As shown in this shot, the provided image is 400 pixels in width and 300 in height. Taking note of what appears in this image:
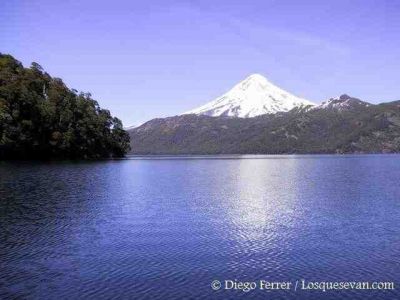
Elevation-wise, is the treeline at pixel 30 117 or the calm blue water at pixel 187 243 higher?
the treeline at pixel 30 117

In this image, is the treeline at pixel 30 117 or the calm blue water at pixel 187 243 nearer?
the calm blue water at pixel 187 243

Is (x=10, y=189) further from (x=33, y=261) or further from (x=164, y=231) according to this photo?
(x=33, y=261)

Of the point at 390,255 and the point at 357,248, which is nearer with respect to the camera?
the point at 390,255

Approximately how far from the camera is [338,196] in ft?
249

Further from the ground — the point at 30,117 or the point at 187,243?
the point at 30,117

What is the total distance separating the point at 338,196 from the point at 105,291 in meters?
56.5

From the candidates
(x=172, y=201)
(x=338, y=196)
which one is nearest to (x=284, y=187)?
(x=338, y=196)

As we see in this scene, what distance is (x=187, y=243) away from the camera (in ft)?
134

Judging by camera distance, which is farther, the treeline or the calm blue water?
the treeline

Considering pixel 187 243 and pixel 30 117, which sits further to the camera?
pixel 30 117

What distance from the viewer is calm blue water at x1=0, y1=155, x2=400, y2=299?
1133 inches

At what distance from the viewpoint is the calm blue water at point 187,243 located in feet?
94.4

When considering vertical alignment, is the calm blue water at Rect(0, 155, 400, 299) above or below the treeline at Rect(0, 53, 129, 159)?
below

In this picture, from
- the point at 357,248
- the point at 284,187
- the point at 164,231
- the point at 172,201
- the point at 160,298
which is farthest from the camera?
the point at 284,187
